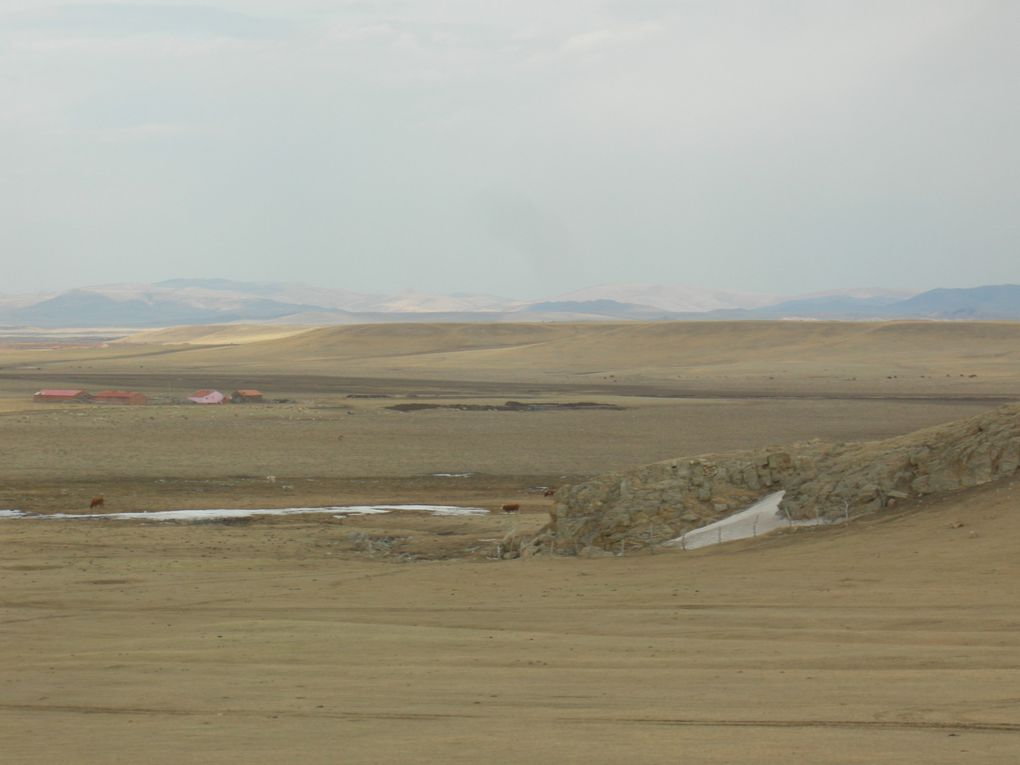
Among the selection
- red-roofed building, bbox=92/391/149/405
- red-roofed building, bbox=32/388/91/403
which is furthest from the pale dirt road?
red-roofed building, bbox=32/388/91/403

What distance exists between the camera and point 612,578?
16312mm

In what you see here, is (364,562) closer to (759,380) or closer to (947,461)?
(947,461)

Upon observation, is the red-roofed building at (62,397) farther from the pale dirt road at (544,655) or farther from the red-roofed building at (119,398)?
the pale dirt road at (544,655)

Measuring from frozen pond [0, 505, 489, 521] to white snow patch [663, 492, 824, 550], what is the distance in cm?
827

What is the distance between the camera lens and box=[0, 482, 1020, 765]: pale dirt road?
8305 mm

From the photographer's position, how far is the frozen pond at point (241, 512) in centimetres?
2542

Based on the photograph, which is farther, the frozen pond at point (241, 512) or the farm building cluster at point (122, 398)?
the farm building cluster at point (122, 398)

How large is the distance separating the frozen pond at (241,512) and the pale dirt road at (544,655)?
653cm

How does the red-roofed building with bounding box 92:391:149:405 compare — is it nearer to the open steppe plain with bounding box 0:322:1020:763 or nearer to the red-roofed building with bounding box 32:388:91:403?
the red-roofed building with bounding box 32:388:91:403

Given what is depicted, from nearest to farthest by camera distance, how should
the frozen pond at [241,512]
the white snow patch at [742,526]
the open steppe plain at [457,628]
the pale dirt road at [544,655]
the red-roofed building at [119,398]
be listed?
1. the pale dirt road at [544,655]
2. the open steppe plain at [457,628]
3. the white snow patch at [742,526]
4. the frozen pond at [241,512]
5. the red-roofed building at [119,398]

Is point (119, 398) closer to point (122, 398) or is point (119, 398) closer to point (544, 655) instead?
point (122, 398)

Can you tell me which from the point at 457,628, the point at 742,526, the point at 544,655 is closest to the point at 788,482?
the point at 742,526

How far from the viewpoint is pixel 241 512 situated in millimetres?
26422

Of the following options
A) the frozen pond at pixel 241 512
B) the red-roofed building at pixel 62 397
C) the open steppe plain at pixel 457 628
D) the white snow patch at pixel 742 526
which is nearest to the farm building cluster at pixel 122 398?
the red-roofed building at pixel 62 397
